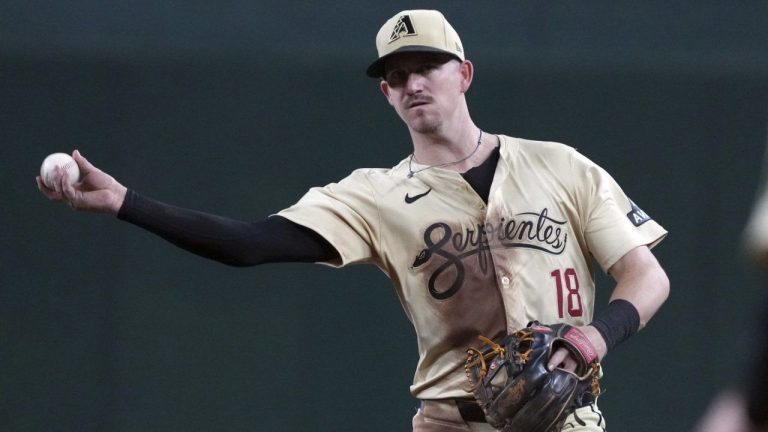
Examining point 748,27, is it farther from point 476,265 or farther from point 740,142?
point 476,265

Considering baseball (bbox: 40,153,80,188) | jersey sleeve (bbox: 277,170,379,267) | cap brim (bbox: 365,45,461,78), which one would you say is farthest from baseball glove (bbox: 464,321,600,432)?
baseball (bbox: 40,153,80,188)

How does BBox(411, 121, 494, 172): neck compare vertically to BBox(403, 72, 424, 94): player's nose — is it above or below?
below

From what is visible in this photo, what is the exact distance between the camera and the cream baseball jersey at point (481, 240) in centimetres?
357

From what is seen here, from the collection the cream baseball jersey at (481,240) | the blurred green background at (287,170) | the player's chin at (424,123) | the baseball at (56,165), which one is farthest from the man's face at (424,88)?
the blurred green background at (287,170)

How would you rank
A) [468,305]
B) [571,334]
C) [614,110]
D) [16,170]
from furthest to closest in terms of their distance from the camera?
1. [614,110]
2. [16,170]
3. [468,305]
4. [571,334]

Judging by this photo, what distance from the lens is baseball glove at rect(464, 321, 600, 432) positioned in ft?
10.6

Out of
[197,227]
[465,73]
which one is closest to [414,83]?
[465,73]

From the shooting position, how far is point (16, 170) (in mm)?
5836

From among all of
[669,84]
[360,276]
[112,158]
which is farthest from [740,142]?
[112,158]

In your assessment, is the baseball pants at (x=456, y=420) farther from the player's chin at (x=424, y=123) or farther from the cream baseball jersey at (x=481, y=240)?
the player's chin at (x=424, y=123)

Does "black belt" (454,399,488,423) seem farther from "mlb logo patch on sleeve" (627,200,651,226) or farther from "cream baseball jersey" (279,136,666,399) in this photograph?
"mlb logo patch on sleeve" (627,200,651,226)

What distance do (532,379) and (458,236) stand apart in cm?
55

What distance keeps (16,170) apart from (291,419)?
168cm

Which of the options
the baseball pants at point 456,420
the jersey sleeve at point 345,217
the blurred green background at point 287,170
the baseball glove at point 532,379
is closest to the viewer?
the baseball glove at point 532,379
